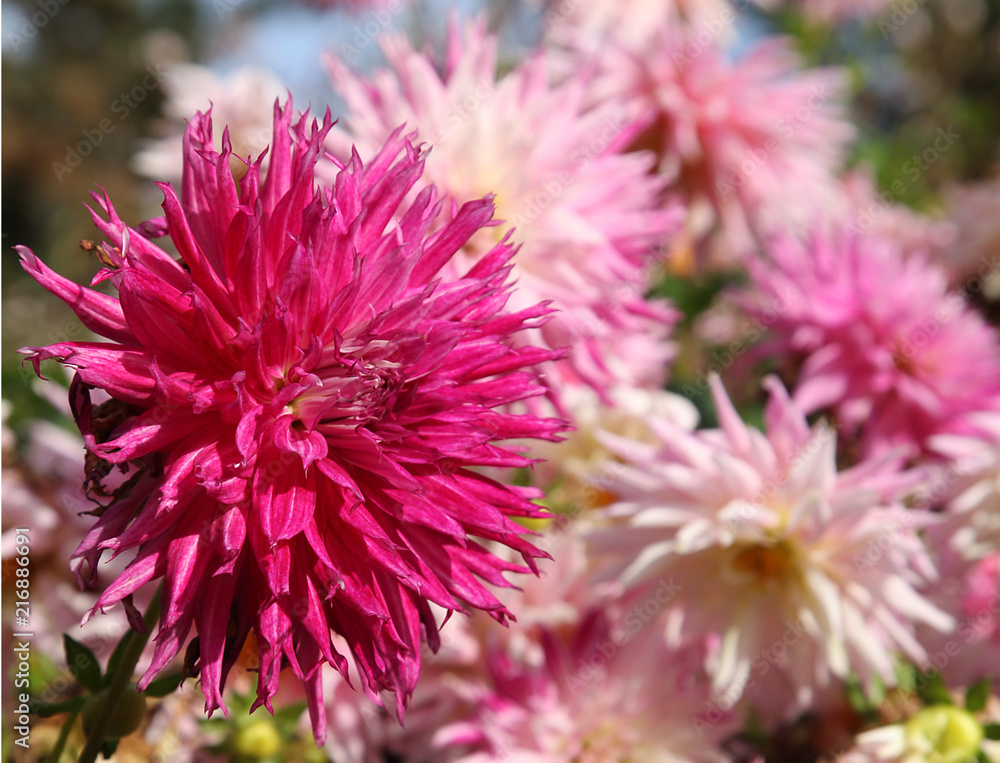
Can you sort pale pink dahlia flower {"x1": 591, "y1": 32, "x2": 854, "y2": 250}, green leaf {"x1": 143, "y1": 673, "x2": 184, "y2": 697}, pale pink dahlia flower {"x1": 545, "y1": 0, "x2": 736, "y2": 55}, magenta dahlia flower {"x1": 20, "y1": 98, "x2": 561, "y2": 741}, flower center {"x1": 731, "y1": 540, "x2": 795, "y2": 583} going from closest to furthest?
magenta dahlia flower {"x1": 20, "y1": 98, "x2": 561, "y2": 741} < green leaf {"x1": 143, "y1": 673, "x2": 184, "y2": 697} < flower center {"x1": 731, "y1": 540, "x2": 795, "y2": 583} < pale pink dahlia flower {"x1": 591, "y1": 32, "x2": 854, "y2": 250} < pale pink dahlia flower {"x1": 545, "y1": 0, "x2": 736, "y2": 55}

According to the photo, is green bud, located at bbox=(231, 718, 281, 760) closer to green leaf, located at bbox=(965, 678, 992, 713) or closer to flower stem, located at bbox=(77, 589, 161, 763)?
flower stem, located at bbox=(77, 589, 161, 763)

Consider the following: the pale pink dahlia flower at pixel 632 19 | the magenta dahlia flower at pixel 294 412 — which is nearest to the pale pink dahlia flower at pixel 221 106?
the pale pink dahlia flower at pixel 632 19

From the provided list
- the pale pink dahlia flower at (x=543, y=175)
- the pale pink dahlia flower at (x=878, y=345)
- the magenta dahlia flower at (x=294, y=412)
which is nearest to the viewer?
the magenta dahlia flower at (x=294, y=412)

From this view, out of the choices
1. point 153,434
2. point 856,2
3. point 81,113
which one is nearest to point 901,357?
point 153,434

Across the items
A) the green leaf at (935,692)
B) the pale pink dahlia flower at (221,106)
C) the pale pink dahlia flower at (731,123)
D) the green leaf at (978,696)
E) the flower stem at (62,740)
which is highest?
the pale pink dahlia flower at (221,106)

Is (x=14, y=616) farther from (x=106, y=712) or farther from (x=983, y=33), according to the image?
(x=983, y=33)

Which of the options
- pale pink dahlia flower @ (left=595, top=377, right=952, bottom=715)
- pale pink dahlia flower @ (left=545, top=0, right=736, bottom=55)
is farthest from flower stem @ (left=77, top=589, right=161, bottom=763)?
pale pink dahlia flower @ (left=545, top=0, right=736, bottom=55)

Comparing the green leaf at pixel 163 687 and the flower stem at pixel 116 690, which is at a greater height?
the flower stem at pixel 116 690

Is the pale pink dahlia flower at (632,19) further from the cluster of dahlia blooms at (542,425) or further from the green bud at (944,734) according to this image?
the green bud at (944,734)
